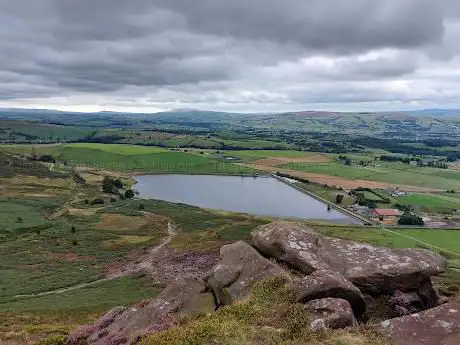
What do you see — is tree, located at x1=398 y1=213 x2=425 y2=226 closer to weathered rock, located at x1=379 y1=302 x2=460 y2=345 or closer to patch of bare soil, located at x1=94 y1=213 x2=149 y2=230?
patch of bare soil, located at x1=94 y1=213 x2=149 y2=230

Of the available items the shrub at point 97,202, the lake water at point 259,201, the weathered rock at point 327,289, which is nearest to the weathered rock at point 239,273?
the weathered rock at point 327,289

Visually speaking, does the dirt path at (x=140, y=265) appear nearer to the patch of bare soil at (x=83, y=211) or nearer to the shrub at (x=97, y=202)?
the patch of bare soil at (x=83, y=211)

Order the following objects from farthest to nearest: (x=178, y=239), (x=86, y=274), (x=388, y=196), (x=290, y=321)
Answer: (x=388, y=196) → (x=178, y=239) → (x=86, y=274) → (x=290, y=321)

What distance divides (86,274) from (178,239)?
2639 centimetres

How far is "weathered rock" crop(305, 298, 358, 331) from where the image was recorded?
17583 millimetres

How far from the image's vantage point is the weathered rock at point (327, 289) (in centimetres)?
1945

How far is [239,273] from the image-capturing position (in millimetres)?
22969

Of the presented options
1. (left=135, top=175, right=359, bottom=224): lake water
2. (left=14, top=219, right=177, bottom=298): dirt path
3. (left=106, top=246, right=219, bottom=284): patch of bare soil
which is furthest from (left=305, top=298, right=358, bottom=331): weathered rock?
(left=135, top=175, right=359, bottom=224): lake water

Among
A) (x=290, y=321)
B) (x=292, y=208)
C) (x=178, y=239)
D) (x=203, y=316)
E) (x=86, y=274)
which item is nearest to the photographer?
(x=290, y=321)

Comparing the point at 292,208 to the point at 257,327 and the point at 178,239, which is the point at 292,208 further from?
the point at 257,327

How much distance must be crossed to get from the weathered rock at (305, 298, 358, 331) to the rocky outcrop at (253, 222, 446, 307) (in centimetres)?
356

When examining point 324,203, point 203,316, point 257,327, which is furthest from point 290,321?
point 324,203

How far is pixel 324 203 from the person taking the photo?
570ft

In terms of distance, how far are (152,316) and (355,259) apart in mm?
A: 10540
